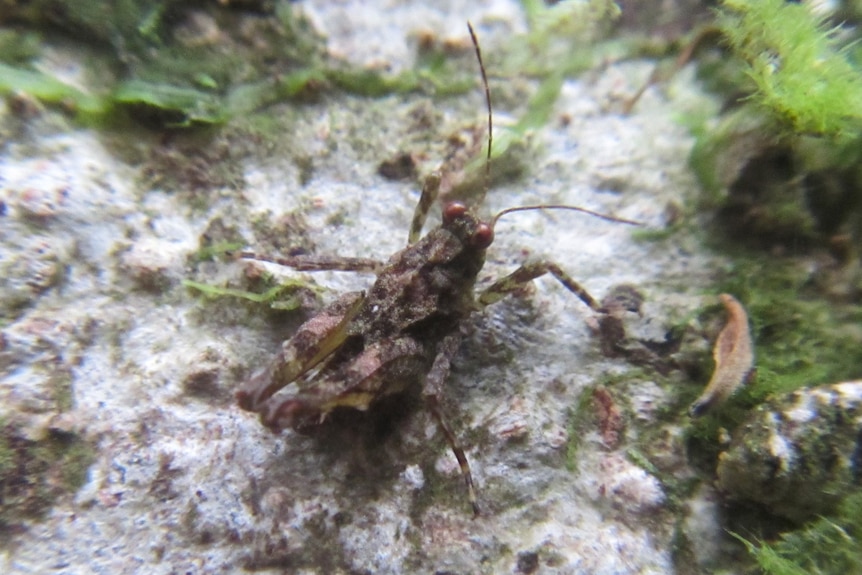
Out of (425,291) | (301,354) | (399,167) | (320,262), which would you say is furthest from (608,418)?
(399,167)

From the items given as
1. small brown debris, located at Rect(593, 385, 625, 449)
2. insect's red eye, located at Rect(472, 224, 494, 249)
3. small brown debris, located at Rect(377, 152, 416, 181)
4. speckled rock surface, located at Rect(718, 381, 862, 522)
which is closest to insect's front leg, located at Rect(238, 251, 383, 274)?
insect's red eye, located at Rect(472, 224, 494, 249)

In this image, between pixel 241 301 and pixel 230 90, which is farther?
pixel 230 90

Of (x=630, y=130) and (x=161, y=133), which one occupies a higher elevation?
(x=630, y=130)

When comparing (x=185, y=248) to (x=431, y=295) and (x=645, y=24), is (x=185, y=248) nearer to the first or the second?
(x=431, y=295)

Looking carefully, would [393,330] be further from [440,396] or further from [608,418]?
[608,418]

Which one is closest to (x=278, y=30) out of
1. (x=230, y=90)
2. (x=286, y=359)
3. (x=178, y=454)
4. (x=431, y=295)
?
(x=230, y=90)

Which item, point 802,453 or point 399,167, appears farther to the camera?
point 399,167
